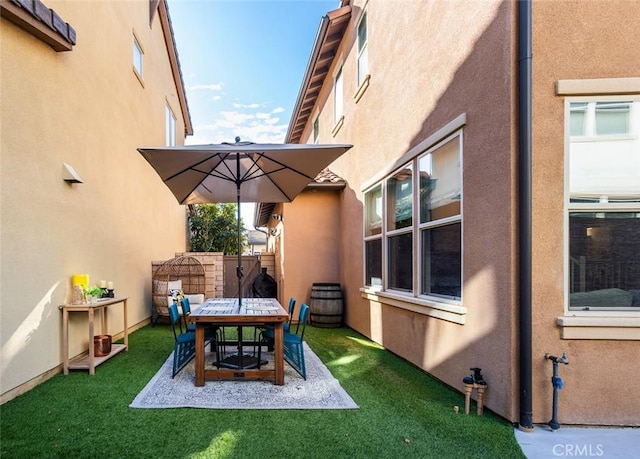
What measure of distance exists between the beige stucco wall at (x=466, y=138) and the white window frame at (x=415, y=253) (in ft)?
0.30

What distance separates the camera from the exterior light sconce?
4863mm

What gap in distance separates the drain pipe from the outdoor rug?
1.53 metres

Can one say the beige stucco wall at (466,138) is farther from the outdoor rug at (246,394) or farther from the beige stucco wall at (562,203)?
the outdoor rug at (246,394)

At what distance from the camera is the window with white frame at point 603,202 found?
3.26 m

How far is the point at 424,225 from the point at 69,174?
458 centimetres

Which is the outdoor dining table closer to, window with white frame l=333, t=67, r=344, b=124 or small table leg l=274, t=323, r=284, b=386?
small table leg l=274, t=323, r=284, b=386

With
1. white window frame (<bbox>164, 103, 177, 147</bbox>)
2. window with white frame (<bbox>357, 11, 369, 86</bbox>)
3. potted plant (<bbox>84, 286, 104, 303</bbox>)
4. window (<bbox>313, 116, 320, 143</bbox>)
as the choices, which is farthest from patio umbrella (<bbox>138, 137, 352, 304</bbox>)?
white window frame (<bbox>164, 103, 177, 147</bbox>)

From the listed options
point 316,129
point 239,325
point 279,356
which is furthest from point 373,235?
point 316,129

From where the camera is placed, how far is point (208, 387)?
14.1ft

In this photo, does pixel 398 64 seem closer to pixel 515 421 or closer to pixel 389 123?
pixel 389 123

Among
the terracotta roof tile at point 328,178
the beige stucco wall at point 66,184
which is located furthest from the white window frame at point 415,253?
the beige stucco wall at point 66,184

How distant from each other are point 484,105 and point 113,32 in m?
6.64

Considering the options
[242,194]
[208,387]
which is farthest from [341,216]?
[208,387]

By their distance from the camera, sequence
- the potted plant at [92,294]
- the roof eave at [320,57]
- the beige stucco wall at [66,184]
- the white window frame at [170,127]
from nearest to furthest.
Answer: the beige stucco wall at [66,184] → the potted plant at [92,294] → the roof eave at [320,57] → the white window frame at [170,127]
